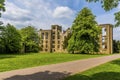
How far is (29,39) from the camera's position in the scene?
79750 mm

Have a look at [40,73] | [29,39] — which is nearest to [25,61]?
[40,73]

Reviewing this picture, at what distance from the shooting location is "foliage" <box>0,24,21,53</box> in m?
60.6

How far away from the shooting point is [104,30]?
8975 centimetres

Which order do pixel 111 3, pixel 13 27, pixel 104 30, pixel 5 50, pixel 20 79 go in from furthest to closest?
1. pixel 104 30
2. pixel 13 27
3. pixel 5 50
4. pixel 111 3
5. pixel 20 79

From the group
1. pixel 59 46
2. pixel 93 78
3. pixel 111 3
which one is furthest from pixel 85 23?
pixel 59 46

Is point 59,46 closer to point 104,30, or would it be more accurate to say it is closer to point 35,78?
point 104,30

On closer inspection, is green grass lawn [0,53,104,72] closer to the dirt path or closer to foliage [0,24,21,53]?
the dirt path

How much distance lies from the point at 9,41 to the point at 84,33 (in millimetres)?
21123

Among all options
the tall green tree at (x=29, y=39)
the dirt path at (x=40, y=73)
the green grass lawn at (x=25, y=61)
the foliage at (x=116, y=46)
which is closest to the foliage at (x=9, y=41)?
the tall green tree at (x=29, y=39)

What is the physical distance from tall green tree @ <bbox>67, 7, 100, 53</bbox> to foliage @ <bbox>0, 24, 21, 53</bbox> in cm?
1619

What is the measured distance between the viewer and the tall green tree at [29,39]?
7794 cm

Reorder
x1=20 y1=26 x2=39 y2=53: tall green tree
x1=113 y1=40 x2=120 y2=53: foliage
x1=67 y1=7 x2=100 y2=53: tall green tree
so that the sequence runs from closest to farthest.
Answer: x1=67 y1=7 x2=100 y2=53: tall green tree
x1=20 y1=26 x2=39 y2=53: tall green tree
x1=113 y1=40 x2=120 y2=53: foliage

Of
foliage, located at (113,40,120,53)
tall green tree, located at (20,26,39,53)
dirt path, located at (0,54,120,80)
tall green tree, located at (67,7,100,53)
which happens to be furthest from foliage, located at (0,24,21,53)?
foliage, located at (113,40,120,53)

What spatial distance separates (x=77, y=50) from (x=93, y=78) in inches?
1593
